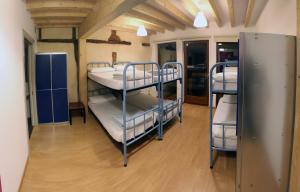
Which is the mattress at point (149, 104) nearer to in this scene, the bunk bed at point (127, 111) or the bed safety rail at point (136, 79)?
→ the bunk bed at point (127, 111)

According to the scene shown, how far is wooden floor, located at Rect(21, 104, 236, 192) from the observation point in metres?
2.56

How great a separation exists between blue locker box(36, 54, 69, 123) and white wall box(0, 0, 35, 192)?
172cm

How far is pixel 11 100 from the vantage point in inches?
95.0

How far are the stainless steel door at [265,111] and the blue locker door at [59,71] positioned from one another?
4001mm

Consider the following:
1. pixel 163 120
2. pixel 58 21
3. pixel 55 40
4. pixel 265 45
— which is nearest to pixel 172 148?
pixel 163 120

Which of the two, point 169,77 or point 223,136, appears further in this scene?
point 169,77

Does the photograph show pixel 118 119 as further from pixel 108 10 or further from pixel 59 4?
pixel 59 4

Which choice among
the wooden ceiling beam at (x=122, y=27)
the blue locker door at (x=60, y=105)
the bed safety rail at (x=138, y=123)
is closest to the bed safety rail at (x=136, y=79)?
the bed safety rail at (x=138, y=123)

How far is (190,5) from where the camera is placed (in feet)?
13.6

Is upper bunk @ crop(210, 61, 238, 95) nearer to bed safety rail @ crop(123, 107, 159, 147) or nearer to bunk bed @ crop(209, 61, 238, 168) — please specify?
bunk bed @ crop(209, 61, 238, 168)

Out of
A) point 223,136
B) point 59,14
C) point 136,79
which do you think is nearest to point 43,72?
point 59,14

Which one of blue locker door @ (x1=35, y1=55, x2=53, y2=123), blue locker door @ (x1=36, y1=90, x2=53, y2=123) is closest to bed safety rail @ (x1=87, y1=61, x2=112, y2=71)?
blue locker door @ (x1=35, y1=55, x2=53, y2=123)

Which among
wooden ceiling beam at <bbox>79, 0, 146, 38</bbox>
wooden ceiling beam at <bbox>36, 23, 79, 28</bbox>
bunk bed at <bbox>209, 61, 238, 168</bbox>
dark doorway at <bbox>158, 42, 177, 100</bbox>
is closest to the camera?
wooden ceiling beam at <bbox>79, 0, 146, 38</bbox>

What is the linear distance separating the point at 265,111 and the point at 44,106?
4.38 m
